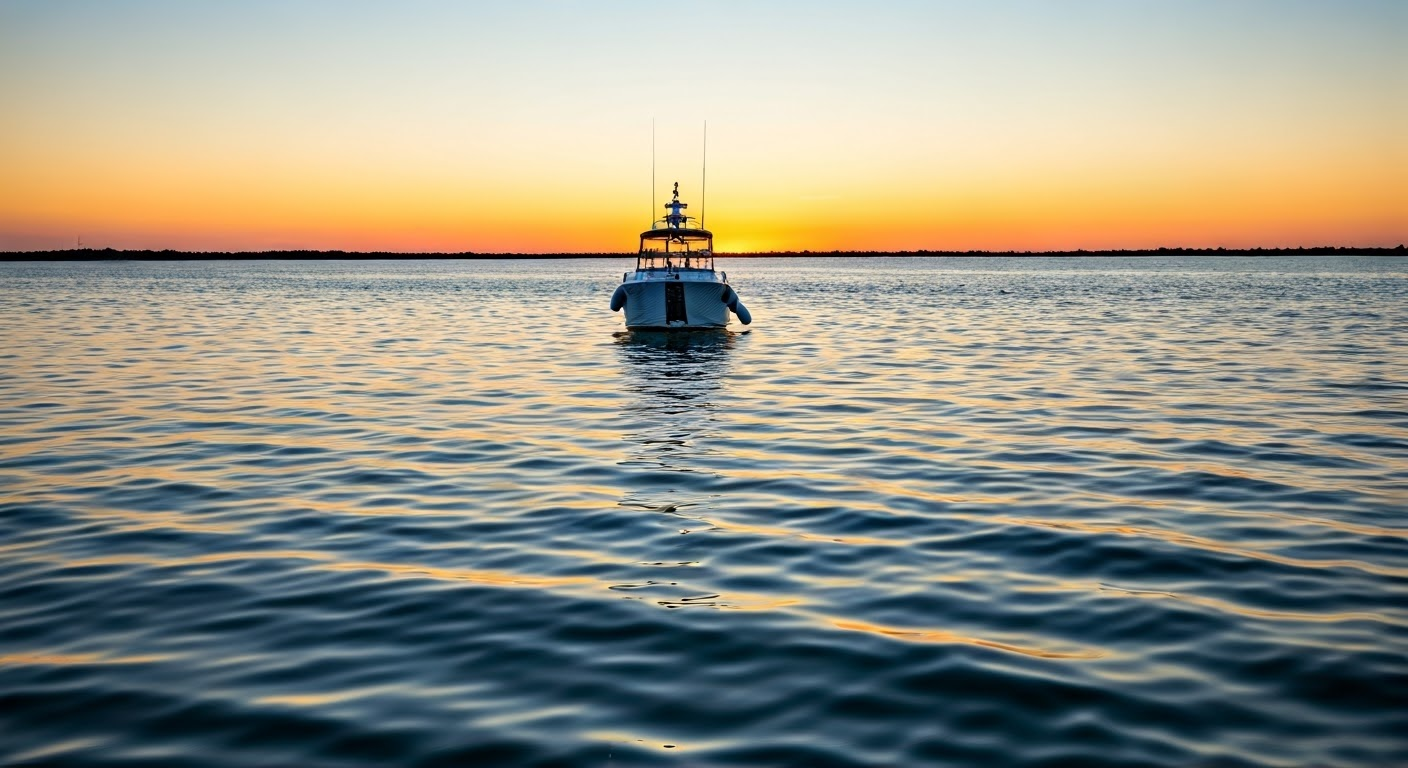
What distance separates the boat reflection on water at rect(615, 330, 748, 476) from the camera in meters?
13.0

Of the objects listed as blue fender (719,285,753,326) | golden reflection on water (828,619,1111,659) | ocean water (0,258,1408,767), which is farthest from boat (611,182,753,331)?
golden reflection on water (828,619,1111,659)

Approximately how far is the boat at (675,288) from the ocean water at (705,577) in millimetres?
13677

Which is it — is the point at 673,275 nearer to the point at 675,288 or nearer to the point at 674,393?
the point at 675,288

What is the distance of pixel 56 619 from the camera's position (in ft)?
22.1

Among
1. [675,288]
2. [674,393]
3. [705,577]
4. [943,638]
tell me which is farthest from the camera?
[675,288]

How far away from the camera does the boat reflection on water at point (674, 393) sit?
1298 cm

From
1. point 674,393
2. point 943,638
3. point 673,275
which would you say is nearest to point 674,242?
point 673,275

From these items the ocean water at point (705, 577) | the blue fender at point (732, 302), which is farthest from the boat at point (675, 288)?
the ocean water at point (705, 577)

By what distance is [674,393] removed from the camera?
1933cm

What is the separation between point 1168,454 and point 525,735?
9.69m

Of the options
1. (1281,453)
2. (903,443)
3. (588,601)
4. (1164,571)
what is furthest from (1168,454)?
(588,601)

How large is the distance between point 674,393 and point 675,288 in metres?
13.2

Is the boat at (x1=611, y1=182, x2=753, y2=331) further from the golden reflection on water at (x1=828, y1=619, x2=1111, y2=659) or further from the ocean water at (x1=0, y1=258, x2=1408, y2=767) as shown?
the golden reflection on water at (x1=828, y1=619, x2=1111, y2=659)

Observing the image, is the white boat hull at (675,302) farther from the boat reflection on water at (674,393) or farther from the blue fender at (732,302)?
the boat reflection on water at (674,393)
